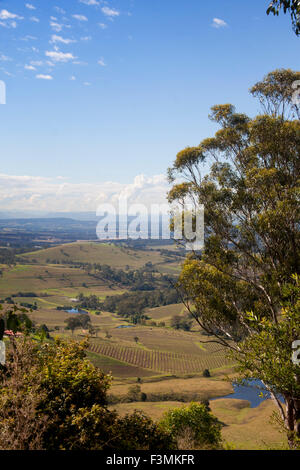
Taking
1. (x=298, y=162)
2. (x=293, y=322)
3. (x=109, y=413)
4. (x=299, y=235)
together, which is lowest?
(x=109, y=413)

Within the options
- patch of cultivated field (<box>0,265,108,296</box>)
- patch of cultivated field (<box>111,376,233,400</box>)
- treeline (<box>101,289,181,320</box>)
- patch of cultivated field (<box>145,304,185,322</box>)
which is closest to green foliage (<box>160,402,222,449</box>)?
patch of cultivated field (<box>111,376,233,400</box>)

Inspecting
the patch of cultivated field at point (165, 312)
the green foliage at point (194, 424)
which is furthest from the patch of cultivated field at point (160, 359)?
the green foliage at point (194, 424)

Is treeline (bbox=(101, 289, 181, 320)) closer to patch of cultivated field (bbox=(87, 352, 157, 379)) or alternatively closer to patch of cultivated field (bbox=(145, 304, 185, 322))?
patch of cultivated field (bbox=(145, 304, 185, 322))

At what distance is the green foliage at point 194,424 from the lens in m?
24.4

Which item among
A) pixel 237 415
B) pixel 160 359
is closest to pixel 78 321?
pixel 160 359

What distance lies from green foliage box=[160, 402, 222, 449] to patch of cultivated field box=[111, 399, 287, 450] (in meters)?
20.7

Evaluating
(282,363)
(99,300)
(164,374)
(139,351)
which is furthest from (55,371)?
(99,300)

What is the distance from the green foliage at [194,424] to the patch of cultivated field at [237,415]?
20709 millimetres

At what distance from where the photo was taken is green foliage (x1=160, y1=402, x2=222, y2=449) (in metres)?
24.4

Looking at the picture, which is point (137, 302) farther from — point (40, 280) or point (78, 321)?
point (78, 321)

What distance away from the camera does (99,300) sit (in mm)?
163625

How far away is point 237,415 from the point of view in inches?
2456
